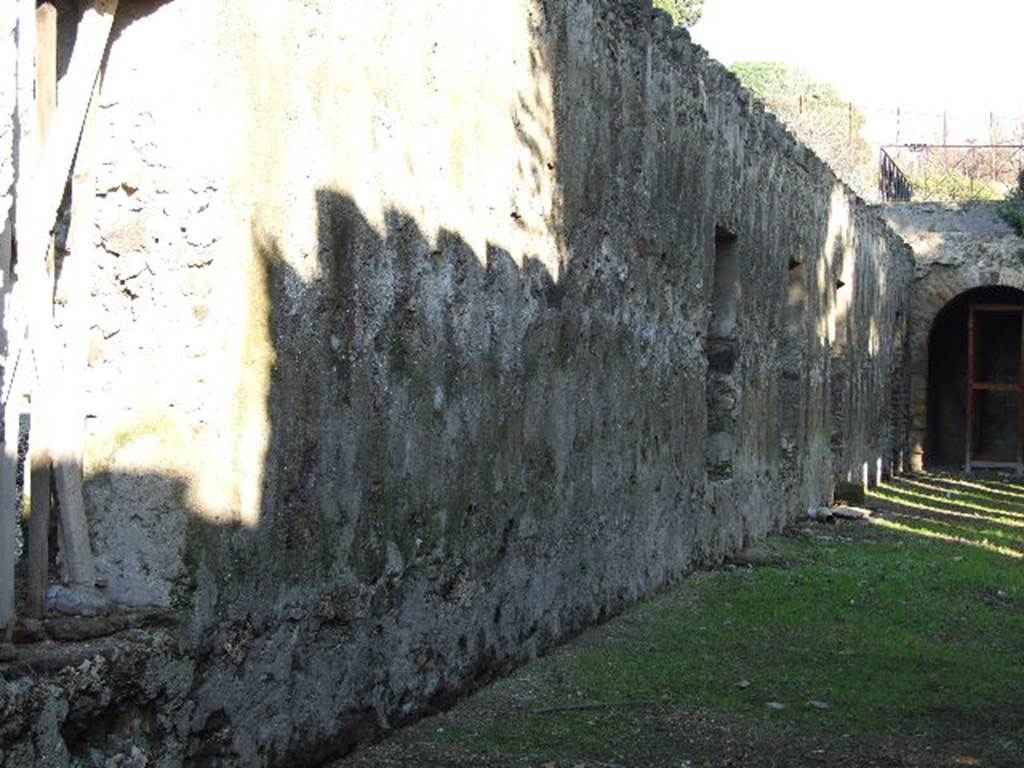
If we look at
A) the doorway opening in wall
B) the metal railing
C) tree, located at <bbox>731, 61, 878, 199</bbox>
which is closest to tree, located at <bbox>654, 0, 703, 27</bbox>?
tree, located at <bbox>731, 61, 878, 199</bbox>

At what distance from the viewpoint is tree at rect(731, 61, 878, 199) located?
3419cm

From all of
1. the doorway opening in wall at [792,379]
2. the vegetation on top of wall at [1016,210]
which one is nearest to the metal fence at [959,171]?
the vegetation on top of wall at [1016,210]

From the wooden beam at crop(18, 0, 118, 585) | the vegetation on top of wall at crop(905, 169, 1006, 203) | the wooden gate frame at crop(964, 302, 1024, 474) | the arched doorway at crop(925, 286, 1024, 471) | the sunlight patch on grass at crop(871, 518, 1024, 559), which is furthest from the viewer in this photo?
the vegetation on top of wall at crop(905, 169, 1006, 203)

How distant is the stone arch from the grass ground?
12.5m

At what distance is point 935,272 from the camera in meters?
21.6

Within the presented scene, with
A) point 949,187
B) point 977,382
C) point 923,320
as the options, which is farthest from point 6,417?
point 949,187

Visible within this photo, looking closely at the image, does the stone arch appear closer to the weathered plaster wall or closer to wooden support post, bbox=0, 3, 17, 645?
the weathered plaster wall

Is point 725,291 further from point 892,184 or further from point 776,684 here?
point 892,184

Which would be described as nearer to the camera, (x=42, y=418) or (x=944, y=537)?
(x=42, y=418)

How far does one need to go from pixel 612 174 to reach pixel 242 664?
3567 millimetres

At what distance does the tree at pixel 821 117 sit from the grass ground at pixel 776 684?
68.1 feet

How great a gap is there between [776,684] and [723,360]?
13.5ft

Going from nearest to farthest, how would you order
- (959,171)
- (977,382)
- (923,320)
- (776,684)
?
(776,684) → (923,320) → (977,382) → (959,171)

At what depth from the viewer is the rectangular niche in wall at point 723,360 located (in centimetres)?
961
